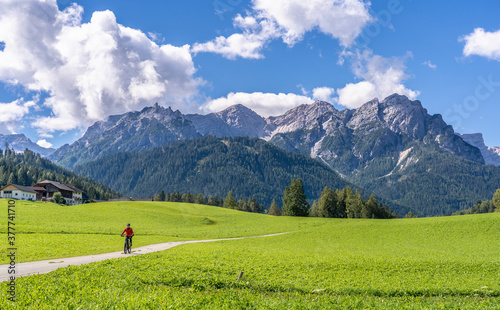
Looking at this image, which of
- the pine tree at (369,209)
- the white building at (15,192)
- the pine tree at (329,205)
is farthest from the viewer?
the white building at (15,192)

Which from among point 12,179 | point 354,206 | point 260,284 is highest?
point 12,179

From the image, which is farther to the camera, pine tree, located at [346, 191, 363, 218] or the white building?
the white building

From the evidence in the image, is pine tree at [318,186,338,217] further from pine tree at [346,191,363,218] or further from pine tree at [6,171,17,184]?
pine tree at [6,171,17,184]

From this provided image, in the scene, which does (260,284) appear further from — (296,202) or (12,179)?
(12,179)

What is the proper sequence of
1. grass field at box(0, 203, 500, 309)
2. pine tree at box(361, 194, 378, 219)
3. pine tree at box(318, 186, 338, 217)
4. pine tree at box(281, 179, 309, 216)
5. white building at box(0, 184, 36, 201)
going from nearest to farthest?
grass field at box(0, 203, 500, 309) < pine tree at box(281, 179, 309, 216) < pine tree at box(361, 194, 378, 219) < pine tree at box(318, 186, 338, 217) < white building at box(0, 184, 36, 201)

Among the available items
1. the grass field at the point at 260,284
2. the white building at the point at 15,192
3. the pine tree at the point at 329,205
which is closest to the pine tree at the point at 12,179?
the white building at the point at 15,192

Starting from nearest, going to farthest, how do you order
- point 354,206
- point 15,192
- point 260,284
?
point 260,284, point 354,206, point 15,192

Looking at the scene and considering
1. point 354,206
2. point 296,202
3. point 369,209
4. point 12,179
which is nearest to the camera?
point 296,202

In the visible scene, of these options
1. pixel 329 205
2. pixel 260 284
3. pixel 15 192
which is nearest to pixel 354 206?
pixel 329 205

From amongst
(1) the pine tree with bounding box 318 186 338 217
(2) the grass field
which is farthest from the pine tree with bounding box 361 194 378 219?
(2) the grass field

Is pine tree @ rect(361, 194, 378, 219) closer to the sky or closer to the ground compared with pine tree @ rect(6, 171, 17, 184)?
closer to the ground

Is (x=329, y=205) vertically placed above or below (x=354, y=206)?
below

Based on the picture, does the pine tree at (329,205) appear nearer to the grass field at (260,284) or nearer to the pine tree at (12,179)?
the grass field at (260,284)

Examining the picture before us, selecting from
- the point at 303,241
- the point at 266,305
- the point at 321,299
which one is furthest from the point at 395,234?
the point at 266,305
